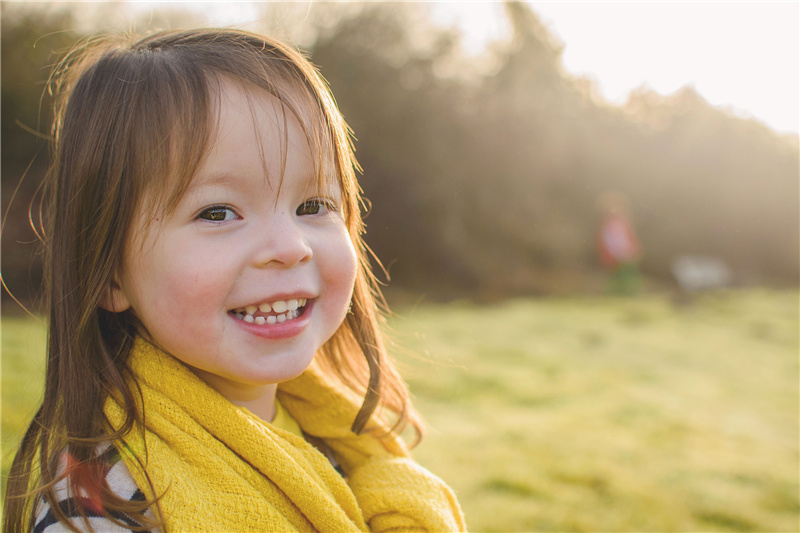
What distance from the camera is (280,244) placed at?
35.6 inches

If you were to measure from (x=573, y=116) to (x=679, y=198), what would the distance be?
1943mm

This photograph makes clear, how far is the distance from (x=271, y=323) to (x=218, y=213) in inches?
7.3

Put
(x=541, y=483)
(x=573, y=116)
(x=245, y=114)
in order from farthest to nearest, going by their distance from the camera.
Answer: (x=573, y=116), (x=541, y=483), (x=245, y=114)

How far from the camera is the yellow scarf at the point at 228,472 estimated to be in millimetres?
881

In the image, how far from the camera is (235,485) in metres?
0.92

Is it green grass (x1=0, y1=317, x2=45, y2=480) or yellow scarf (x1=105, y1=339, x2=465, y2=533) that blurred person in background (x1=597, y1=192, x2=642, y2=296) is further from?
yellow scarf (x1=105, y1=339, x2=465, y2=533)

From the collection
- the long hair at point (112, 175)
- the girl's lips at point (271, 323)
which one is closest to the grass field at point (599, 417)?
the long hair at point (112, 175)

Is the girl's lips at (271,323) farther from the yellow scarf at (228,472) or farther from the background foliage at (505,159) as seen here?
the background foliage at (505,159)

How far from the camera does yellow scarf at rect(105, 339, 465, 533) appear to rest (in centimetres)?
88

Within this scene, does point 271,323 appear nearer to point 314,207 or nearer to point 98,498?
point 314,207

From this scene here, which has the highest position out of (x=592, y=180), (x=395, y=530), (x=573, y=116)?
(x=573, y=116)

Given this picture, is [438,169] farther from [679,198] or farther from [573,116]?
[679,198]

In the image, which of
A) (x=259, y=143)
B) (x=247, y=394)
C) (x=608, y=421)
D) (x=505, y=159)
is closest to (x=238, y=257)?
(x=259, y=143)

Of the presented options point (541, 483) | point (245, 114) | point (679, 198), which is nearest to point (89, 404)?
point (245, 114)
